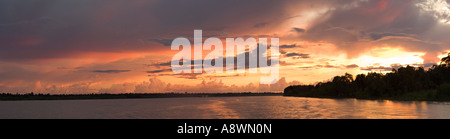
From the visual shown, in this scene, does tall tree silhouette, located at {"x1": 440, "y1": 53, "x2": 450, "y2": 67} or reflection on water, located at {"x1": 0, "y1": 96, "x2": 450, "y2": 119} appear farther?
tall tree silhouette, located at {"x1": 440, "y1": 53, "x2": 450, "y2": 67}

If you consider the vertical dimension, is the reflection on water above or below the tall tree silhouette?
below

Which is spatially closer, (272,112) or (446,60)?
(272,112)

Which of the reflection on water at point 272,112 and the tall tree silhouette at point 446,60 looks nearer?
the reflection on water at point 272,112

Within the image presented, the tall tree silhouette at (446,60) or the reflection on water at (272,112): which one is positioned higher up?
the tall tree silhouette at (446,60)
